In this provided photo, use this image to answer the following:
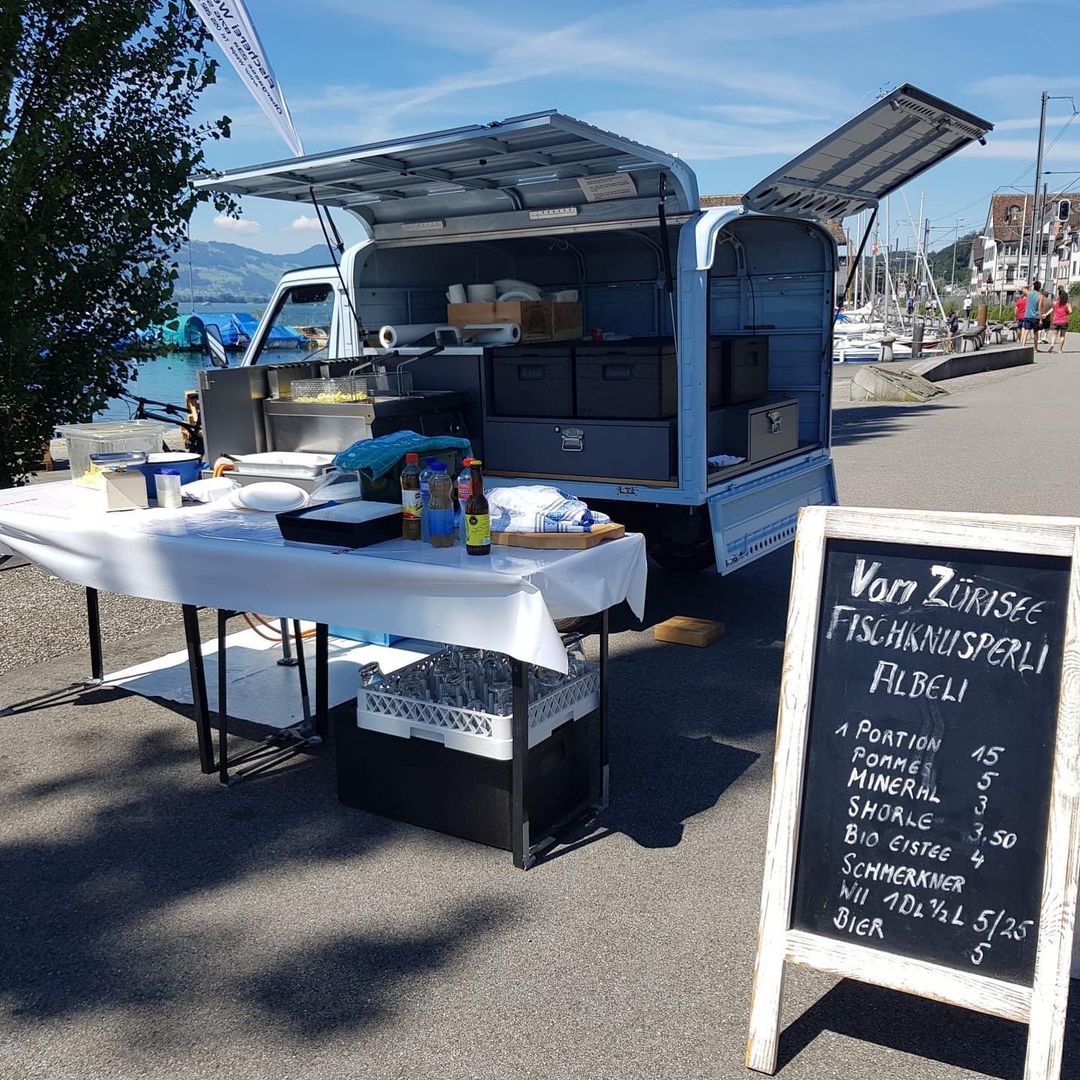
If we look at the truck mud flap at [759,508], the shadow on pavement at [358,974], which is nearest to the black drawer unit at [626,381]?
the truck mud flap at [759,508]

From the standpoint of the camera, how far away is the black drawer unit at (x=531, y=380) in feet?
19.0

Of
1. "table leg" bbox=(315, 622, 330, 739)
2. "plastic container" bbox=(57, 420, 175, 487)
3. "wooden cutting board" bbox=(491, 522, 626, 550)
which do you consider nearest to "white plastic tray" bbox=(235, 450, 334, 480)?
"plastic container" bbox=(57, 420, 175, 487)

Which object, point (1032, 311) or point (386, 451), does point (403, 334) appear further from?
point (1032, 311)

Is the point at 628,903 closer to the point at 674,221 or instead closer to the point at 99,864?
the point at 99,864

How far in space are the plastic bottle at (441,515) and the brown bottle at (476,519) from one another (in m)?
0.13

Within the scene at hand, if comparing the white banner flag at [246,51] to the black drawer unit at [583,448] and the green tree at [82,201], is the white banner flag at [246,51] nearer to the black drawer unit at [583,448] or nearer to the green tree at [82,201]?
the green tree at [82,201]

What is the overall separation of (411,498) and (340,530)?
0.26 m

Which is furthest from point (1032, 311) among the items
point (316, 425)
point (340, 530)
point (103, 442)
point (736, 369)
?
point (340, 530)

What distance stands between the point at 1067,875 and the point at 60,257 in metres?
7.33

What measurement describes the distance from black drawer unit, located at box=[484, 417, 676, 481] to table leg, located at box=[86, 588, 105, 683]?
85.8 inches

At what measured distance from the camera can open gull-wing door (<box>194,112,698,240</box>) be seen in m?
5.04

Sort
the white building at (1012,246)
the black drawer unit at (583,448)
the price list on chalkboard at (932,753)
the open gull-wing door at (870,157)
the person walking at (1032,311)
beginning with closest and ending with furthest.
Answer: the price list on chalkboard at (932,753) → the open gull-wing door at (870,157) → the black drawer unit at (583,448) → the person walking at (1032,311) → the white building at (1012,246)

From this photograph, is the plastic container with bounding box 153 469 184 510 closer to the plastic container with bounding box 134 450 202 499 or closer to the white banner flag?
the plastic container with bounding box 134 450 202 499

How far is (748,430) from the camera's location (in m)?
5.95
